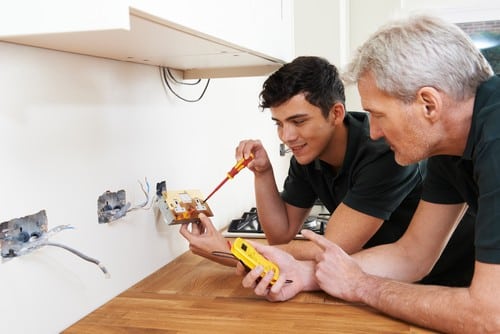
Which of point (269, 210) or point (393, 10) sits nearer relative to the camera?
point (269, 210)

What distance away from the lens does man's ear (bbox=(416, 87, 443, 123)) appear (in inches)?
37.4

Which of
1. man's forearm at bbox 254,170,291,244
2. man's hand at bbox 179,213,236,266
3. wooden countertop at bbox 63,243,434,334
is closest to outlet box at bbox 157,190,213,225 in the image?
man's hand at bbox 179,213,236,266

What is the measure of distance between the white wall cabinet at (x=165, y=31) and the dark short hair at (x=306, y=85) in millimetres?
76

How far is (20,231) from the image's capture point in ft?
3.01

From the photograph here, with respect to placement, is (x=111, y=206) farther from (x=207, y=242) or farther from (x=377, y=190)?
(x=377, y=190)

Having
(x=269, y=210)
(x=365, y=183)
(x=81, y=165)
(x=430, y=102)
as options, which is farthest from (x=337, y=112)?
(x=81, y=165)

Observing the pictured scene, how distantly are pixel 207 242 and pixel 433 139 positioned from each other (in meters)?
0.63

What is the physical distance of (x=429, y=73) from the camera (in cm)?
95

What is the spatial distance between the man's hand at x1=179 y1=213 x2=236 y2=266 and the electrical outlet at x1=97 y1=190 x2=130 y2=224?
0.58ft

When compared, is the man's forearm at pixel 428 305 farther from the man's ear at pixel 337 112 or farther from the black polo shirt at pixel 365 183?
the man's ear at pixel 337 112

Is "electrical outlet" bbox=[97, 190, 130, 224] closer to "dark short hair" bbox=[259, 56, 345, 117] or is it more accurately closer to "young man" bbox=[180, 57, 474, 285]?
"young man" bbox=[180, 57, 474, 285]

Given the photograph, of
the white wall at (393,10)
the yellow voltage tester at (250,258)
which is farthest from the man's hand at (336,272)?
the white wall at (393,10)

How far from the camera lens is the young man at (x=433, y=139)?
34.5 inches

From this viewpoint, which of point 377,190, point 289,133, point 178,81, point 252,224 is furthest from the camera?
point 252,224
